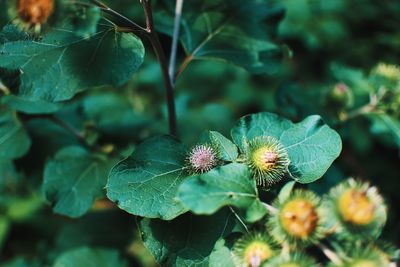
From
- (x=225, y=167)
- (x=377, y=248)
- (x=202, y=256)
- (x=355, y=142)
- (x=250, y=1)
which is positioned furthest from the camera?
(x=355, y=142)

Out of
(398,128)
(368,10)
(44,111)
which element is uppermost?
(398,128)

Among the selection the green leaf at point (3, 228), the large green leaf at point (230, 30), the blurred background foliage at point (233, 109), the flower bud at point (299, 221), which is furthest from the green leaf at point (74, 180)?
the green leaf at point (3, 228)

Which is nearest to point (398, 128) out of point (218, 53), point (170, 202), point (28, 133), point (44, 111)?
point (218, 53)

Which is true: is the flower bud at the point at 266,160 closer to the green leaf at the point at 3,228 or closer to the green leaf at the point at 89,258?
the green leaf at the point at 89,258

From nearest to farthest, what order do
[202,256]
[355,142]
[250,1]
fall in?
[202,256], [250,1], [355,142]

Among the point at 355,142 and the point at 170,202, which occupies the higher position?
the point at 170,202

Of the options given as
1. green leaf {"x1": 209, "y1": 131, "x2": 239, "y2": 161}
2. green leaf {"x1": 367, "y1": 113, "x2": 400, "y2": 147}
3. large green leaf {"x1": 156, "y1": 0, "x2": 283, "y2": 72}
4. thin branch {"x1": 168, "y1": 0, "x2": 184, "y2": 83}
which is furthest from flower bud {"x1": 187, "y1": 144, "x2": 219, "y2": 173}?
green leaf {"x1": 367, "y1": 113, "x2": 400, "y2": 147}

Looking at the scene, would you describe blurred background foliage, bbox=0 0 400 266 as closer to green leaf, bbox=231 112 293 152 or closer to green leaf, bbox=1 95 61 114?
green leaf, bbox=1 95 61 114

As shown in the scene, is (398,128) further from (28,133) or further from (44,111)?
(28,133)
